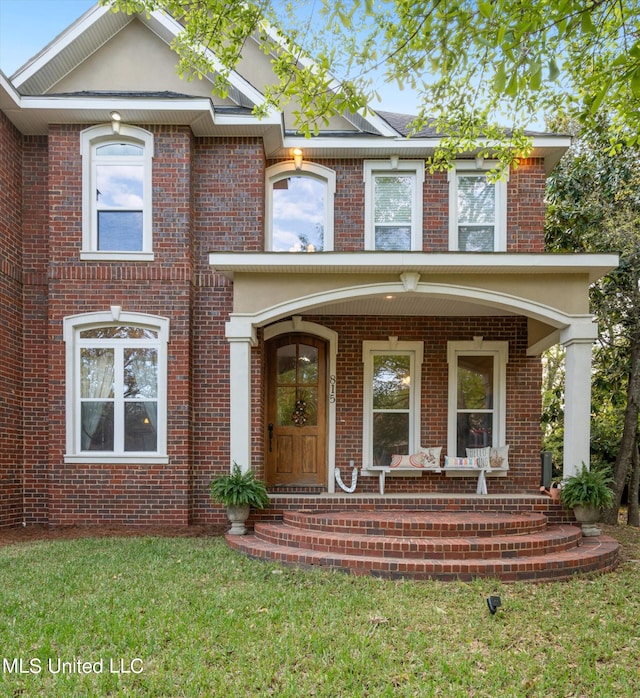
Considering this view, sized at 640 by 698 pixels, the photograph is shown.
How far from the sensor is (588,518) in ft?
22.7

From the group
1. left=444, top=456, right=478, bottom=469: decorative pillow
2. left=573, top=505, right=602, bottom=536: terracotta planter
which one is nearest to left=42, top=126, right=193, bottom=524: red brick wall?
left=444, top=456, right=478, bottom=469: decorative pillow

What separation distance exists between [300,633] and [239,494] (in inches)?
116

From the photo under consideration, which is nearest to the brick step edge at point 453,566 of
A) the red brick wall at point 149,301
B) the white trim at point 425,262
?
the red brick wall at point 149,301

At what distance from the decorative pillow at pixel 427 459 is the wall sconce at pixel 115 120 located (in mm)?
6684

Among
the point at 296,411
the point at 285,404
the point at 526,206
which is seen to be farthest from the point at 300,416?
the point at 526,206

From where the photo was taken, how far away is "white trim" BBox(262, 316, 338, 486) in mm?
8977

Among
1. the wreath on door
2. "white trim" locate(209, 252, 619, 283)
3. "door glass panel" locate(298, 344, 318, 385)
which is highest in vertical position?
"white trim" locate(209, 252, 619, 283)

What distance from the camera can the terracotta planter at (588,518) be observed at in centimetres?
690

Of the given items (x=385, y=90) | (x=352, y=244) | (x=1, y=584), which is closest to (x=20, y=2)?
(x=352, y=244)

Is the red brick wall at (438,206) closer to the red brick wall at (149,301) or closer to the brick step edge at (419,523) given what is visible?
the red brick wall at (149,301)

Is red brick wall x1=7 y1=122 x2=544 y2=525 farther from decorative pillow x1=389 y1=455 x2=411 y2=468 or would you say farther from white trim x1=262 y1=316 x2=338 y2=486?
decorative pillow x1=389 y1=455 x2=411 y2=468

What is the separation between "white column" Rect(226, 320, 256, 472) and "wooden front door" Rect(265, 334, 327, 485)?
1.99 meters

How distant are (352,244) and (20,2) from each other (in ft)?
26.4

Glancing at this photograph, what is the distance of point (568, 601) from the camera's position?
16.3 feet
